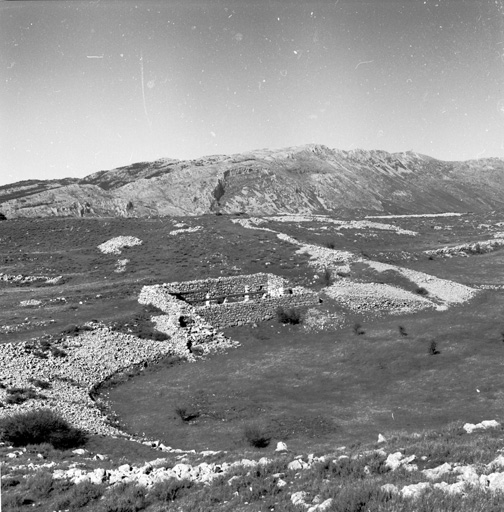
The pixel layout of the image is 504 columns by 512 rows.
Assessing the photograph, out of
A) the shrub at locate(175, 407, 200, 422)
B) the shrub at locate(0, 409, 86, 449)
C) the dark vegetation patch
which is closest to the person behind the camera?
the shrub at locate(0, 409, 86, 449)

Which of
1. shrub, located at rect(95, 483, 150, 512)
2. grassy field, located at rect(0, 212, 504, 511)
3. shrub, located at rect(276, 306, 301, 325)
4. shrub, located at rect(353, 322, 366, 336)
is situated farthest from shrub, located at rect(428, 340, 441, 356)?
shrub, located at rect(95, 483, 150, 512)

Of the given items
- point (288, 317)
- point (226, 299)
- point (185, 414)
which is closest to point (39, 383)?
point (185, 414)

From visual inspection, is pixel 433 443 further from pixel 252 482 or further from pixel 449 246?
pixel 449 246

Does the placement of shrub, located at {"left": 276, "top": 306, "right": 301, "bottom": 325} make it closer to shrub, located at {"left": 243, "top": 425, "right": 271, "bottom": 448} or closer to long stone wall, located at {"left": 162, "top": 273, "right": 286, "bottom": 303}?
long stone wall, located at {"left": 162, "top": 273, "right": 286, "bottom": 303}

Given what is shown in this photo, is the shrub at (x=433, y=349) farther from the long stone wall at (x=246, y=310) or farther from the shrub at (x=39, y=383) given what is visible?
the shrub at (x=39, y=383)

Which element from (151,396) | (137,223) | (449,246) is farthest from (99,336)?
(449,246)

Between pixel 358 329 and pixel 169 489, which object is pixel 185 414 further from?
pixel 358 329
